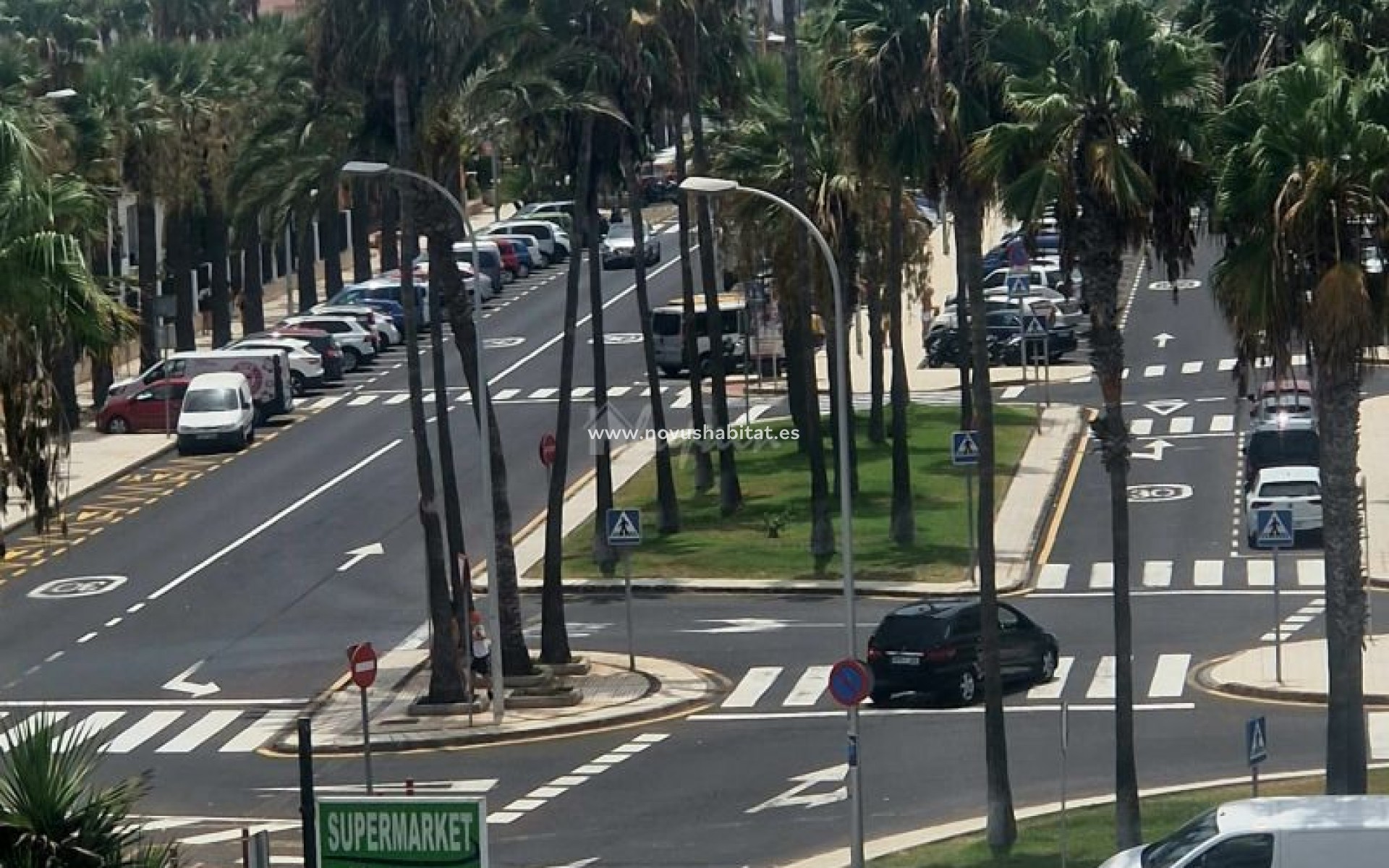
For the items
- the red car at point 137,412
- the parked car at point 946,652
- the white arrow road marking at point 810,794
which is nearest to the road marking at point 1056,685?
the parked car at point 946,652

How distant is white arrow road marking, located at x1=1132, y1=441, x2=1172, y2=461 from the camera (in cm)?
6183

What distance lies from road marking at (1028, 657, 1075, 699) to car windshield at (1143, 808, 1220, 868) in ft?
53.1

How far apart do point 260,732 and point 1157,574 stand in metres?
17.9

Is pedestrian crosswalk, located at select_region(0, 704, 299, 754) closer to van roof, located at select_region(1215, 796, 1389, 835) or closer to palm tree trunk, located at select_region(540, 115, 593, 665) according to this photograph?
palm tree trunk, located at select_region(540, 115, 593, 665)

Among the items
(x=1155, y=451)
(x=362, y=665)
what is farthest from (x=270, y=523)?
(x=362, y=665)

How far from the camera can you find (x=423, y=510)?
42.0m

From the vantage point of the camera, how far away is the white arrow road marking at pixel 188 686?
43906 mm

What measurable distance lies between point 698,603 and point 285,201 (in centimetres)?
1192

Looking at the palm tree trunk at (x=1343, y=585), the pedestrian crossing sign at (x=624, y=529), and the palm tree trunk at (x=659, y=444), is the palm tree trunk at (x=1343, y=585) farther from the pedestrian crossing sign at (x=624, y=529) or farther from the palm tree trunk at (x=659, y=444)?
the palm tree trunk at (x=659, y=444)

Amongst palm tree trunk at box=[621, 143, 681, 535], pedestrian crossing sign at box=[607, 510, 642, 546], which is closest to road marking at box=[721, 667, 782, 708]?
pedestrian crossing sign at box=[607, 510, 642, 546]

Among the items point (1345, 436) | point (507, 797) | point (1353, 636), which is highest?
point (1345, 436)

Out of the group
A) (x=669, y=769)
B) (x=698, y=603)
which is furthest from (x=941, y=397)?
(x=669, y=769)

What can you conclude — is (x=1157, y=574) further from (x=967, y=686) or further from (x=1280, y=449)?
(x=967, y=686)

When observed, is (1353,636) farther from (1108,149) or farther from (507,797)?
(507,797)
